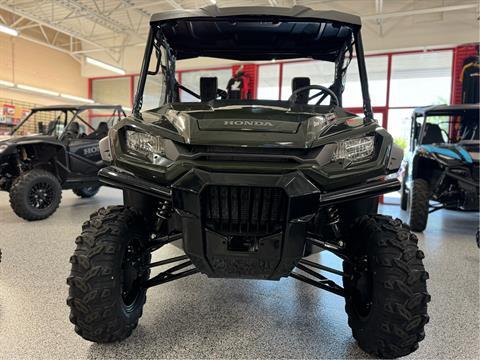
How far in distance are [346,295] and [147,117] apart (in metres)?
1.34

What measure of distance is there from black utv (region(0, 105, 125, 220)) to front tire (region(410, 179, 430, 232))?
4.78 meters

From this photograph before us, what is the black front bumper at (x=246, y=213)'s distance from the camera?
134 cm

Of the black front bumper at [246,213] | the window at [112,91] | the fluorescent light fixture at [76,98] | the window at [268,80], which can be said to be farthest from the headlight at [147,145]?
the fluorescent light fixture at [76,98]

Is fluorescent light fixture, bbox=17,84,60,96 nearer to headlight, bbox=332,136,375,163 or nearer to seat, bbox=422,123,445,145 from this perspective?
seat, bbox=422,123,445,145

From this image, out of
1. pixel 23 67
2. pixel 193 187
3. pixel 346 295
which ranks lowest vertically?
pixel 346 295

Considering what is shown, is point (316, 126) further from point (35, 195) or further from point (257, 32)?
point (35, 195)

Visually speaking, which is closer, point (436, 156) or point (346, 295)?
point (346, 295)

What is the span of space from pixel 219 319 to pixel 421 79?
31.9 ft

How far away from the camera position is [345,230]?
1.87 meters

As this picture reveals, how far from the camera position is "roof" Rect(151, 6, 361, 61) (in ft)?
6.05

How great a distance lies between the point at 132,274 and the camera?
1790 mm

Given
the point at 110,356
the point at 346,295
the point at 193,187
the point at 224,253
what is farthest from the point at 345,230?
the point at 110,356

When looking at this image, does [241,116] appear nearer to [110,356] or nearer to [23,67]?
[110,356]

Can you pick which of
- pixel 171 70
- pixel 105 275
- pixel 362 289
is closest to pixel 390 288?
pixel 362 289
